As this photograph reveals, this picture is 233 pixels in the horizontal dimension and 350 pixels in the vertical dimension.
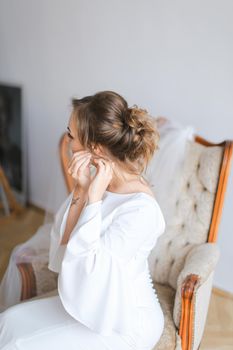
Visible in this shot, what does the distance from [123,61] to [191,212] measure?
4.07 feet

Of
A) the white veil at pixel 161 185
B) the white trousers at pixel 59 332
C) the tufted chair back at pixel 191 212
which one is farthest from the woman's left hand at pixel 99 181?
the tufted chair back at pixel 191 212

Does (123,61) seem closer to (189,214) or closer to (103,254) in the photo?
(189,214)

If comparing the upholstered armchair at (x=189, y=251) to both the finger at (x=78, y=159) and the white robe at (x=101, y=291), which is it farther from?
the finger at (x=78, y=159)

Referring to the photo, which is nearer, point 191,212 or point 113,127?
point 113,127

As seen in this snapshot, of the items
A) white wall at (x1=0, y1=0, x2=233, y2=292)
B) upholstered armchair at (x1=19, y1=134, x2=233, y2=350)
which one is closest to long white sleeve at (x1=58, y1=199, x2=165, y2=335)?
upholstered armchair at (x1=19, y1=134, x2=233, y2=350)

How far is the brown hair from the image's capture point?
1357 mm

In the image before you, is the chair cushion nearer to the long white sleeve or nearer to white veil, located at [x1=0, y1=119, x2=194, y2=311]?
white veil, located at [x1=0, y1=119, x2=194, y2=311]

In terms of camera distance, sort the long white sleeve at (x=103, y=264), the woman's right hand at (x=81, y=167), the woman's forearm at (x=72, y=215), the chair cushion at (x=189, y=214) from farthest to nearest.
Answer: the chair cushion at (x=189, y=214) < the woman's forearm at (x=72, y=215) < the woman's right hand at (x=81, y=167) < the long white sleeve at (x=103, y=264)

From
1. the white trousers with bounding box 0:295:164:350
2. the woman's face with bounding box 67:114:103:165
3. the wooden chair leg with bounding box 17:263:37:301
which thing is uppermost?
the woman's face with bounding box 67:114:103:165

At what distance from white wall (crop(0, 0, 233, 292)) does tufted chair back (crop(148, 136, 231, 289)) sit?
492 mm

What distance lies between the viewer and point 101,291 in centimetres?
134

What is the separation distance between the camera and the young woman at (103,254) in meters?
1.32

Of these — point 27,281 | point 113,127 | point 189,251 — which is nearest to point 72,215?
point 113,127

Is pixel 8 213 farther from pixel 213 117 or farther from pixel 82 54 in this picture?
pixel 213 117
